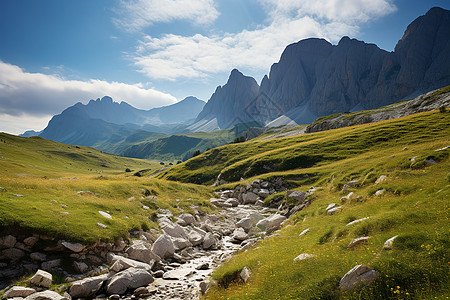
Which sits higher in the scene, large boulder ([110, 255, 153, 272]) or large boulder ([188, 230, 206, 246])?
large boulder ([110, 255, 153, 272])

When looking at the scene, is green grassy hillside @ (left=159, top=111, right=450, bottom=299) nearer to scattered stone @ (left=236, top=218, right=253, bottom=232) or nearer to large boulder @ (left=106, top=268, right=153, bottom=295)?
large boulder @ (left=106, top=268, right=153, bottom=295)

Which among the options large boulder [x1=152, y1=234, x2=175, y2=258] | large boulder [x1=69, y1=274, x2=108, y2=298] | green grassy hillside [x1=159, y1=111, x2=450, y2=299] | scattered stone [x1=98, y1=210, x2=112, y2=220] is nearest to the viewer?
green grassy hillside [x1=159, y1=111, x2=450, y2=299]

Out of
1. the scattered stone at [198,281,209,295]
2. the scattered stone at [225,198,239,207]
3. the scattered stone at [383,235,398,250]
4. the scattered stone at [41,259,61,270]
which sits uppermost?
the scattered stone at [383,235,398,250]

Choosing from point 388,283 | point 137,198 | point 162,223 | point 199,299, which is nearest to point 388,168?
point 388,283

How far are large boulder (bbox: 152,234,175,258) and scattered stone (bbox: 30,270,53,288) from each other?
9.01 metres

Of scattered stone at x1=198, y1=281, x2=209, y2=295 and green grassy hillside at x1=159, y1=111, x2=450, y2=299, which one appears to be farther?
scattered stone at x1=198, y1=281, x2=209, y2=295

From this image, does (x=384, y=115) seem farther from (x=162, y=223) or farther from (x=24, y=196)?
(x=24, y=196)

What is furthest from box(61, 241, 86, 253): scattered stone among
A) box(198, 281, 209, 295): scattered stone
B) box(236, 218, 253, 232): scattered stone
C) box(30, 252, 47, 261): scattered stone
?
box(236, 218, 253, 232): scattered stone

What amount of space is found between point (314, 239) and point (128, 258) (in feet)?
53.8

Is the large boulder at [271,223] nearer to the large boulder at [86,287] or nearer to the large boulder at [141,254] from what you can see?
the large boulder at [141,254]

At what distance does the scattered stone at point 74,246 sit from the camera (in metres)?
17.6

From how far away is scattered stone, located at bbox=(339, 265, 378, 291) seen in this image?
958 centimetres

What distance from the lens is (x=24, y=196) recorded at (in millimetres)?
22109

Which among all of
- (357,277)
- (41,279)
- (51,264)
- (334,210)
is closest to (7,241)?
(51,264)
